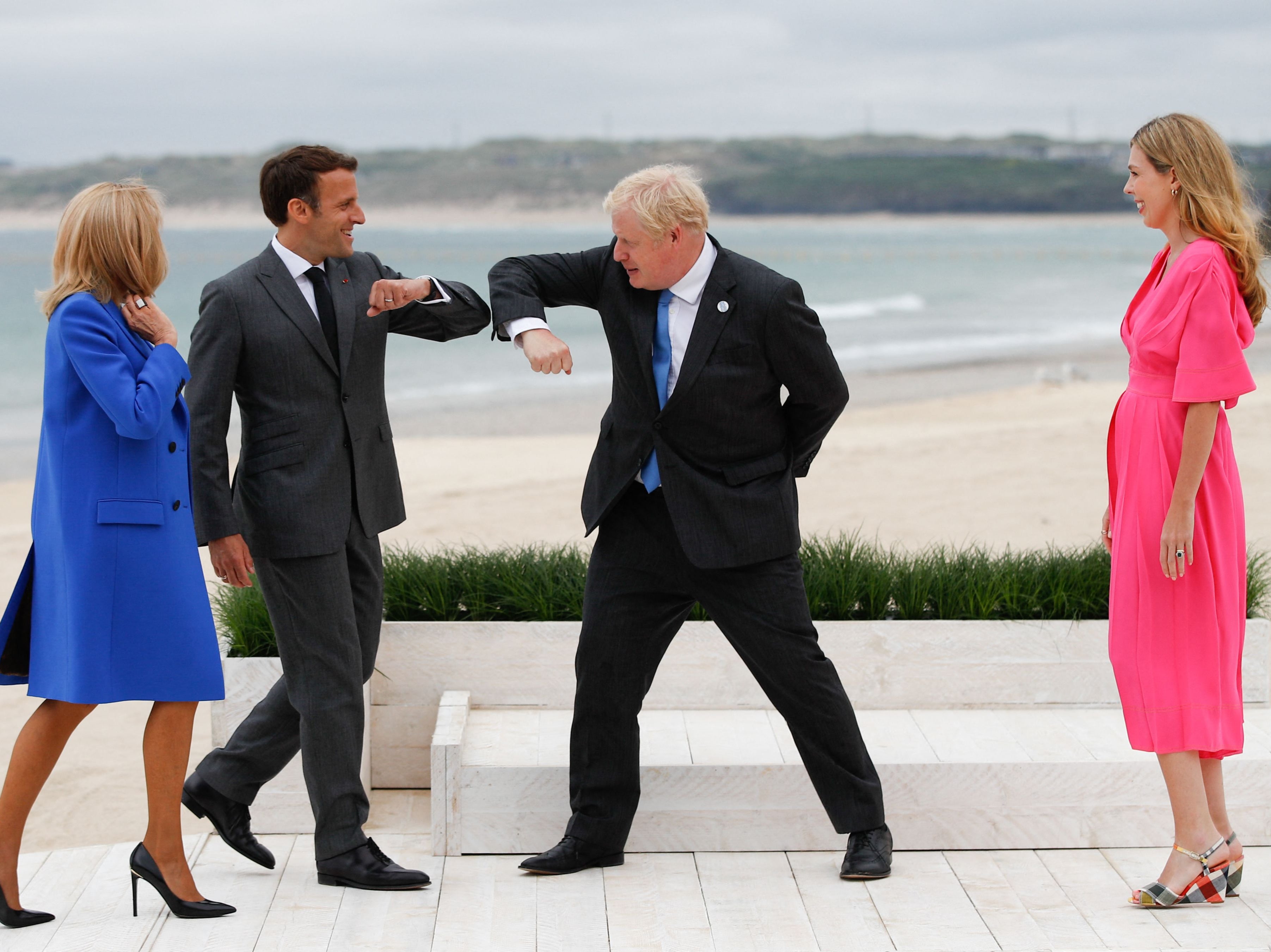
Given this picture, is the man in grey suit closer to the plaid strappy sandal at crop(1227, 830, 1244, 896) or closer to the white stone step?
the white stone step

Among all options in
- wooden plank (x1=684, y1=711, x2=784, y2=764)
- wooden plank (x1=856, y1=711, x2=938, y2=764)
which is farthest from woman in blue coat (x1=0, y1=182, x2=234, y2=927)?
wooden plank (x1=856, y1=711, x2=938, y2=764)

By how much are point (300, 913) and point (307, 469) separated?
41.7 inches

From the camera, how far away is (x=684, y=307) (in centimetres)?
339

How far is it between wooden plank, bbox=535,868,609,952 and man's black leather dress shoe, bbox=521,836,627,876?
0.02 metres

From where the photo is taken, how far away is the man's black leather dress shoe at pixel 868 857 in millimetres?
3441

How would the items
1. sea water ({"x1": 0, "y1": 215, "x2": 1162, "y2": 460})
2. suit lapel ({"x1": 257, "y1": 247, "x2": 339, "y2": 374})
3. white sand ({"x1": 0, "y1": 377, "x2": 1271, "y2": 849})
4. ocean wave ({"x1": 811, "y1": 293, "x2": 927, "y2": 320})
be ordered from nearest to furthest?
suit lapel ({"x1": 257, "y1": 247, "x2": 339, "y2": 374})
white sand ({"x1": 0, "y1": 377, "x2": 1271, "y2": 849})
sea water ({"x1": 0, "y1": 215, "x2": 1162, "y2": 460})
ocean wave ({"x1": 811, "y1": 293, "x2": 927, "y2": 320})

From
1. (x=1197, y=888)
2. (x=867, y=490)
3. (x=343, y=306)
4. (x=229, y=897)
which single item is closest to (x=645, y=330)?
(x=343, y=306)

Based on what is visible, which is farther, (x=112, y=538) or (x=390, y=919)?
(x=390, y=919)

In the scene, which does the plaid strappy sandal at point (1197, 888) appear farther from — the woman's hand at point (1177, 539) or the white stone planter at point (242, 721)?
the white stone planter at point (242, 721)

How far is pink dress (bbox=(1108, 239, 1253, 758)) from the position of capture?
3.24m

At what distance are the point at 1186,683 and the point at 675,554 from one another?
125 centimetres

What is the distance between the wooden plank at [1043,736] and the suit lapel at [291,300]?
214 centimetres

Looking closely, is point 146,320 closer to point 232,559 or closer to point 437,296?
point 232,559

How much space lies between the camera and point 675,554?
11.3 feet
